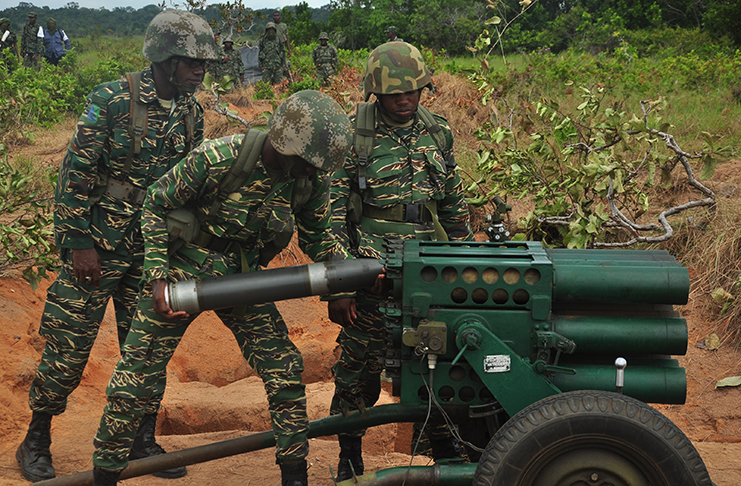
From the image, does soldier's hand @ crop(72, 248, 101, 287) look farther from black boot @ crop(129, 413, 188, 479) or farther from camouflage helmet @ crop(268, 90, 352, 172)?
camouflage helmet @ crop(268, 90, 352, 172)

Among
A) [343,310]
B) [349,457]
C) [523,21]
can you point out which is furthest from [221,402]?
[523,21]

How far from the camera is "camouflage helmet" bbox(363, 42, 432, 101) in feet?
10.6

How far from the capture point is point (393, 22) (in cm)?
2303

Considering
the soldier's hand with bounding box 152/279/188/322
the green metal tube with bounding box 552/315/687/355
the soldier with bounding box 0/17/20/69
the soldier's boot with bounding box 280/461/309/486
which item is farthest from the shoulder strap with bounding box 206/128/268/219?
the soldier with bounding box 0/17/20/69

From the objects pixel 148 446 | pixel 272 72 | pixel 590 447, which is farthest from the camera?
pixel 272 72

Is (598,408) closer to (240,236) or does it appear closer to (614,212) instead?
(240,236)

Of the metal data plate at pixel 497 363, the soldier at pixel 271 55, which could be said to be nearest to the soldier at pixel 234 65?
the soldier at pixel 271 55

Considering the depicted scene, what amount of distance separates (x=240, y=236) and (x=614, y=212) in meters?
2.93

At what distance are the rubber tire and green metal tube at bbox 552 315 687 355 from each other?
258 millimetres

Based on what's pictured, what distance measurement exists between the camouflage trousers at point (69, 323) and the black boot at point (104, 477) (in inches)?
23.4

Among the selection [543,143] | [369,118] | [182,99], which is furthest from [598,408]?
[543,143]

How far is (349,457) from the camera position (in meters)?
3.60

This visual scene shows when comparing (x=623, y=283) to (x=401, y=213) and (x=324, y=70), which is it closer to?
(x=401, y=213)

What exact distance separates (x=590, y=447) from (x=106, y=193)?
2.60 meters
